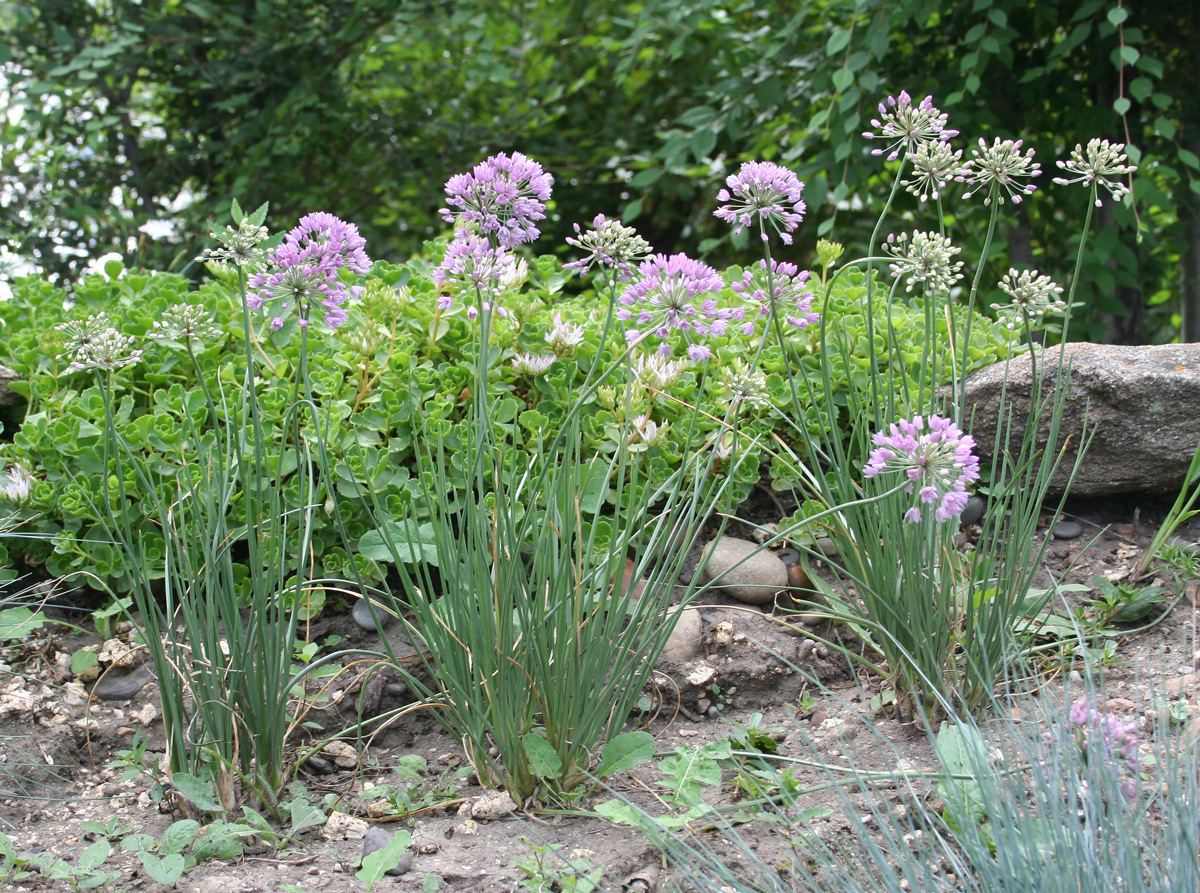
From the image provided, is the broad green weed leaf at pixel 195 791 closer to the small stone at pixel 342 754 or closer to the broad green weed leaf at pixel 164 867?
the broad green weed leaf at pixel 164 867

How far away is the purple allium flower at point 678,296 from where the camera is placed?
152cm

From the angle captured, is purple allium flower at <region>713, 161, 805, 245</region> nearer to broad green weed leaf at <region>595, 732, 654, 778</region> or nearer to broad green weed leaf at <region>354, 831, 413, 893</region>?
broad green weed leaf at <region>595, 732, 654, 778</region>

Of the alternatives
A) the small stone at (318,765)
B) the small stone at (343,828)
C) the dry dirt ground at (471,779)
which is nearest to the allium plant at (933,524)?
the dry dirt ground at (471,779)

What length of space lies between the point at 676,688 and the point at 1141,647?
104cm

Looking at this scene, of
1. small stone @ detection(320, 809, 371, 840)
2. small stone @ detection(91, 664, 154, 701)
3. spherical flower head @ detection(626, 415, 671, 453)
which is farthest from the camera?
spherical flower head @ detection(626, 415, 671, 453)

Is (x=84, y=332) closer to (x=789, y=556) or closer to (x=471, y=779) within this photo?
(x=471, y=779)

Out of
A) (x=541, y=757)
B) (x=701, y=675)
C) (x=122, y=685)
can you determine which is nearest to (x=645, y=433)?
(x=701, y=675)

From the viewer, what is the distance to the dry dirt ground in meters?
1.57

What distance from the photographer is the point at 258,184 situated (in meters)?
5.26

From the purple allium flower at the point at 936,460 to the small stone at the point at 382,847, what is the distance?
1001mm

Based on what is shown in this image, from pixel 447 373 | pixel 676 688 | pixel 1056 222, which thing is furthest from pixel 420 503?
pixel 1056 222

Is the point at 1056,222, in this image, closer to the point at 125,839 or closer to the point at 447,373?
the point at 447,373

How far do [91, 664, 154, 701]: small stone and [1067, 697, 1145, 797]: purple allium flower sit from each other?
6.10ft

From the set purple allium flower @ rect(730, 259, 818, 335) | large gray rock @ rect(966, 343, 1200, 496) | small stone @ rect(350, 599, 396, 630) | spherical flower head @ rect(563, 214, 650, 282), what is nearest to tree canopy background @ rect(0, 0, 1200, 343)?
large gray rock @ rect(966, 343, 1200, 496)
